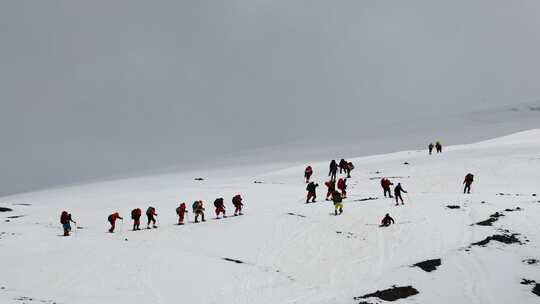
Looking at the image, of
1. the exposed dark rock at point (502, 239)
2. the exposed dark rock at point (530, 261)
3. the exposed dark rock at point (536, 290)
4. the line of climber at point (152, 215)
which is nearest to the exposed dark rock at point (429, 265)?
the exposed dark rock at point (502, 239)

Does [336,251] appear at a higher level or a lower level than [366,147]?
lower

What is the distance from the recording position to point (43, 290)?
19.6 m

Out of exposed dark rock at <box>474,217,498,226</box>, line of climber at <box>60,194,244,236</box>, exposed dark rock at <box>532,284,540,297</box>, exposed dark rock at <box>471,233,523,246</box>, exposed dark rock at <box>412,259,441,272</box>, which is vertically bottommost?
exposed dark rock at <box>532,284,540,297</box>

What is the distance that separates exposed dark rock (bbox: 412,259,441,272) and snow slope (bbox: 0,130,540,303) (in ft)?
0.88

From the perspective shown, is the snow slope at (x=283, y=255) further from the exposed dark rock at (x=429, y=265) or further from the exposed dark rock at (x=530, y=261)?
the exposed dark rock at (x=429, y=265)

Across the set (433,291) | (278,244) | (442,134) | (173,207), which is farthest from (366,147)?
(433,291)

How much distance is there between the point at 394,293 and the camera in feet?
62.3

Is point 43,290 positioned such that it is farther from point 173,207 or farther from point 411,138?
point 411,138

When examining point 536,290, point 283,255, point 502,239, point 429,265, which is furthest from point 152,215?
point 536,290

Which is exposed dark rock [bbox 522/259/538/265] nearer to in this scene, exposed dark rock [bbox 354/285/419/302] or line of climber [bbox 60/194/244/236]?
exposed dark rock [bbox 354/285/419/302]

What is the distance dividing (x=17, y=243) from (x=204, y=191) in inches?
700

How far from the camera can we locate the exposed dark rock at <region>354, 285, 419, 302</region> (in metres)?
18.7

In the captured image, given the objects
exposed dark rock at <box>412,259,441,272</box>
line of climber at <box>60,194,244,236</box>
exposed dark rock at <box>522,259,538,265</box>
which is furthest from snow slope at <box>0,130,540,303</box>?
line of climber at <box>60,194,244,236</box>

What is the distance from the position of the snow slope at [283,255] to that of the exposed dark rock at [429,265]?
27 centimetres
